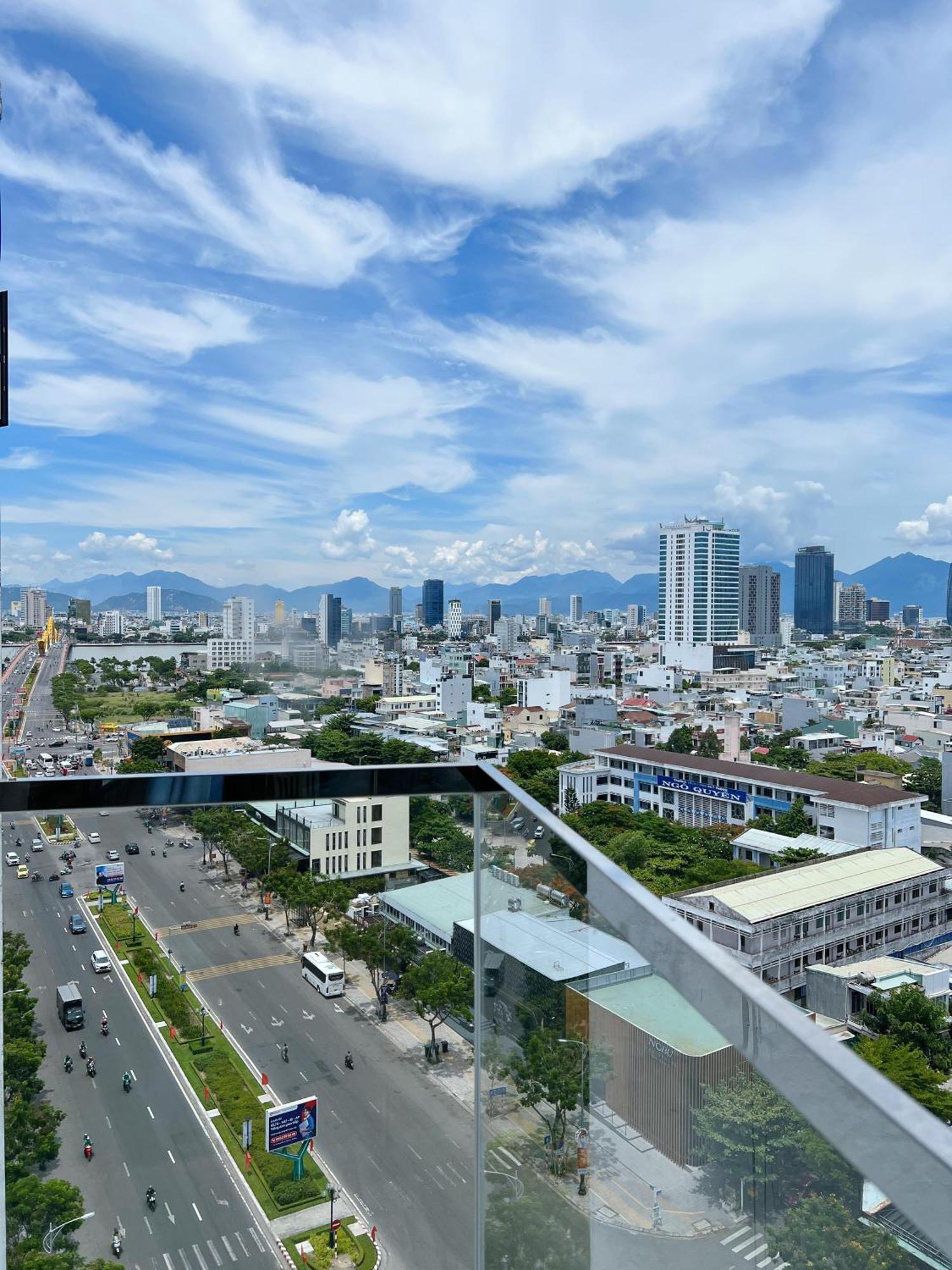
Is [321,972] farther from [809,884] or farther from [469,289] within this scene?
[469,289]

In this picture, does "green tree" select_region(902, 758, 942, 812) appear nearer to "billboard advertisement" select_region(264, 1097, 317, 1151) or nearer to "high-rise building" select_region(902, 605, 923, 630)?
"billboard advertisement" select_region(264, 1097, 317, 1151)

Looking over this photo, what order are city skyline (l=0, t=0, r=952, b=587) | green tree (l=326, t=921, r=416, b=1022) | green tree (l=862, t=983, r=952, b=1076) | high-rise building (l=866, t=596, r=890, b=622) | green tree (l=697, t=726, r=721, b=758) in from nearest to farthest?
green tree (l=326, t=921, r=416, b=1022) → green tree (l=862, t=983, r=952, b=1076) → city skyline (l=0, t=0, r=952, b=587) → green tree (l=697, t=726, r=721, b=758) → high-rise building (l=866, t=596, r=890, b=622)

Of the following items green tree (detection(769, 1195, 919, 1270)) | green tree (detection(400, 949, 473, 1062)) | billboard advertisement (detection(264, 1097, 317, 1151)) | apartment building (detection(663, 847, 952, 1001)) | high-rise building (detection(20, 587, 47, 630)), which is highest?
high-rise building (detection(20, 587, 47, 630))

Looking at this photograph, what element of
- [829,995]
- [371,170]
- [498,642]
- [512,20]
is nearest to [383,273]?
[371,170]

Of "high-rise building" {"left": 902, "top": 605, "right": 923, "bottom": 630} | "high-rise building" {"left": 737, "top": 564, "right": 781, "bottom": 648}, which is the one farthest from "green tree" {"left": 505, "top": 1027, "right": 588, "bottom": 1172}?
"high-rise building" {"left": 902, "top": 605, "right": 923, "bottom": 630}

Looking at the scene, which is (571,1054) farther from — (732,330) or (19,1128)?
(732,330)

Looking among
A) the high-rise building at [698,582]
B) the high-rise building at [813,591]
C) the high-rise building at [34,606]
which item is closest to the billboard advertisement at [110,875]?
the high-rise building at [34,606]

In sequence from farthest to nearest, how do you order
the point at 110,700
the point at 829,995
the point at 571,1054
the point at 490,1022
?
the point at 110,700 → the point at 829,995 → the point at 490,1022 → the point at 571,1054
